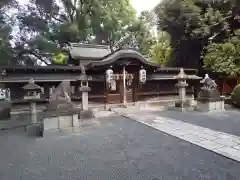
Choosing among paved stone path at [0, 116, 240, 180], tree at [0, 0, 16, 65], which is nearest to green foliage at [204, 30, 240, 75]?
paved stone path at [0, 116, 240, 180]

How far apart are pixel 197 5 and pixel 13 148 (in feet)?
54.5

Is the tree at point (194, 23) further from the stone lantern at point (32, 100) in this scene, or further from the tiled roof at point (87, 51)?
the stone lantern at point (32, 100)

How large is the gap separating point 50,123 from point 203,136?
5418mm

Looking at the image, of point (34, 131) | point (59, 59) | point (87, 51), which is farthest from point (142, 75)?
point (59, 59)

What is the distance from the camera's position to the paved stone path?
3812 mm

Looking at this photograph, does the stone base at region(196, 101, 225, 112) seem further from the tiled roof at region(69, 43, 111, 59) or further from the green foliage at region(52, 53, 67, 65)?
the green foliage at region(52, 53, 67, 65)

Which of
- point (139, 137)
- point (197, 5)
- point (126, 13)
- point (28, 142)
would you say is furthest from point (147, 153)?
point (126, 13)

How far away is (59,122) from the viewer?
7.38m

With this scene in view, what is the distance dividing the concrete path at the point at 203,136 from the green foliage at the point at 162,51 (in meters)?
12.2

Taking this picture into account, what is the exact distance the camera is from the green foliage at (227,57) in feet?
44.2

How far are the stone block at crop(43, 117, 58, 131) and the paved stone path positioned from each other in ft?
1.68

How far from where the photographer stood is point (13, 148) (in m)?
5.69

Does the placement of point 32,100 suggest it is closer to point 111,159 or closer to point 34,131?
point 34,131

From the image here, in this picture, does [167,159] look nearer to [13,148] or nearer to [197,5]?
[13,148]
